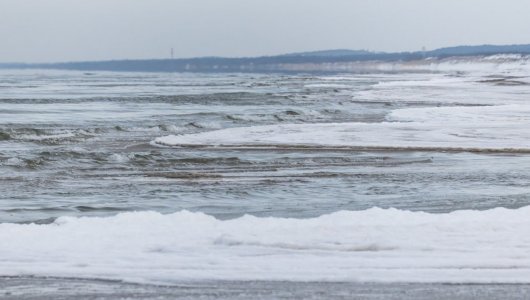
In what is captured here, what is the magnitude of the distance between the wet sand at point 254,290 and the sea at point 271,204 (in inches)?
6.8

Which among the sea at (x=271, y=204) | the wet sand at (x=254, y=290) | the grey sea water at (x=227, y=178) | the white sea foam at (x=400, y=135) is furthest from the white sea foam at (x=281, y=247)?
the white sea foam at (x=400, y=135)

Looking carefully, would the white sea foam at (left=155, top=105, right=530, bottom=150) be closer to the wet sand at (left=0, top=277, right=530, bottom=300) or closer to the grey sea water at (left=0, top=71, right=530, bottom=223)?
the grey sea water at (left=0, top=71, right=530, bottom=223)

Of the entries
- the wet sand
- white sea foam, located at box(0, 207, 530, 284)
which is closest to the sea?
white sea foam, located at box(0, 207, 530, 284)

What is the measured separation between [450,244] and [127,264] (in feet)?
10.0

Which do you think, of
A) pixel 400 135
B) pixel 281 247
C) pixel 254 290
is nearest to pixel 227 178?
pixel 281 247

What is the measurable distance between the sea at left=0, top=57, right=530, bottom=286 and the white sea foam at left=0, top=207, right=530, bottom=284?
0.02m

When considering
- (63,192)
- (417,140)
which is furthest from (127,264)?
(417,140)

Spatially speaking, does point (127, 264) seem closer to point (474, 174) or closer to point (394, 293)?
point (394, 293)

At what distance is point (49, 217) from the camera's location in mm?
11492

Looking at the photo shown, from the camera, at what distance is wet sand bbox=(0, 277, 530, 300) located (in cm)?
719

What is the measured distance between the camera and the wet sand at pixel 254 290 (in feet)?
23.6

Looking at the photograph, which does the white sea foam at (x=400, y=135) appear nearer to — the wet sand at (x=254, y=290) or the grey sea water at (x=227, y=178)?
the grey sea water at (x=227, y=178)

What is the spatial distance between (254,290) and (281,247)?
1.62m

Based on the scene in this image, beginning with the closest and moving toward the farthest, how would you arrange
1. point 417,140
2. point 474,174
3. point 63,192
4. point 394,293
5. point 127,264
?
1. point 394,293
2. point 127,264
3. point 63,192
4. point 474,174
5. point 417,140
